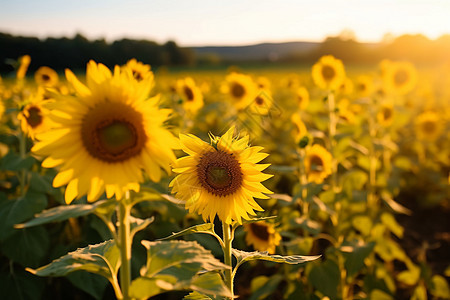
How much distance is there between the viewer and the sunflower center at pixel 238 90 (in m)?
6.00

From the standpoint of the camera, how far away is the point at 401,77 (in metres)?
5.83

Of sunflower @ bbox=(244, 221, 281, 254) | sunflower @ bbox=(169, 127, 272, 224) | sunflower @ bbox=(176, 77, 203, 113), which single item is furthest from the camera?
sunflower @ bbox=(176, 77, 203, 113)

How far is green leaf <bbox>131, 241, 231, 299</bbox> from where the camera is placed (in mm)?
1137

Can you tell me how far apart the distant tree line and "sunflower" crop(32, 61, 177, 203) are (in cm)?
3068

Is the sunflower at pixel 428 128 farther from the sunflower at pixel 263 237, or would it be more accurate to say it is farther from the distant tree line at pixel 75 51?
the distant tree line at pixel 75 51

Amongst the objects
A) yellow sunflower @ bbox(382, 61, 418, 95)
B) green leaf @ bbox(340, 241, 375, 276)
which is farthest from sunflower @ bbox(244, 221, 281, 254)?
yellow sunflower @ bbox(382, 61, 418, 95)

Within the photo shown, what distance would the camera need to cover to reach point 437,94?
Answer: 15266mm

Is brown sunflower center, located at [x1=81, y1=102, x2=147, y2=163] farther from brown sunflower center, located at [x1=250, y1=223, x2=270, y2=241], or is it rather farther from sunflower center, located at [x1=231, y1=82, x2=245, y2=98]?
sunflower center, located at [x1=231, y1=82, x2=245, y2=98]

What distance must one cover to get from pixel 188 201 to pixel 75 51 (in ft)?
123

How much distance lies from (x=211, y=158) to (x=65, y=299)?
2.32 m

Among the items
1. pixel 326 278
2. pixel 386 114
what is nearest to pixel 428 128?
pixel 386 114

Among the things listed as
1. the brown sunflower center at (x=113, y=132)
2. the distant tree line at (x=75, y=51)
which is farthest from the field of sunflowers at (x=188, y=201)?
the distant tree line at (x=75, y=51)

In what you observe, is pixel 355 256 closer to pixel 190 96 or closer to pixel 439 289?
pixel 439 289

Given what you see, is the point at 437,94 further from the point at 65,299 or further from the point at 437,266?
the point at 65,299
